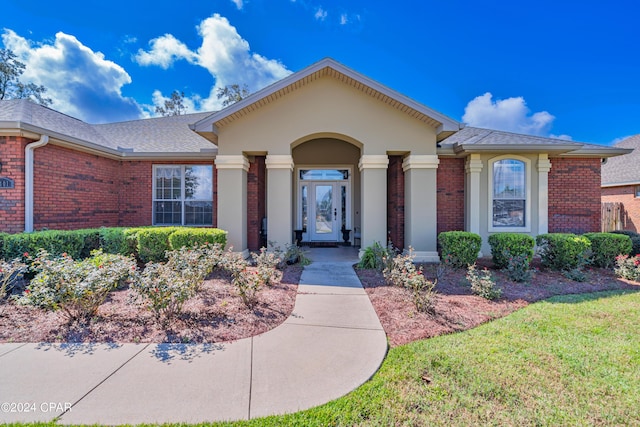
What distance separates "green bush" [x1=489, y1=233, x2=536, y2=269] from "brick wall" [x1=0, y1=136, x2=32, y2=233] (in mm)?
11272

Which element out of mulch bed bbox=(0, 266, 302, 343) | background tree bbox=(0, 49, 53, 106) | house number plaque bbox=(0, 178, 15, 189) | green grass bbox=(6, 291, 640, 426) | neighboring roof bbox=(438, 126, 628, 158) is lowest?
green grass bbox=(6, 291, 640, 426)

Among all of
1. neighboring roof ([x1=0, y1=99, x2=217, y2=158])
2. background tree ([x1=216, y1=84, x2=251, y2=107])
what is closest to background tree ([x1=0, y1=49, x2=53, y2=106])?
background tree ([x1=216, y1=84, x2=251, y2=107])

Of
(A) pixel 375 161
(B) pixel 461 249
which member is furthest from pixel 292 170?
(B) pixel 461 249

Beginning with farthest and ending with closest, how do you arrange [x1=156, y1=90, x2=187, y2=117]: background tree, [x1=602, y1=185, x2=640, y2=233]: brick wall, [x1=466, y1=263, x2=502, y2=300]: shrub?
[x1=156, y1=90, x2=187, y2=117]: background tree, [x1=602, y1=185, x2=640, y2=233]: brick wall, [x1=466, y1=263, x2=502, y2=300]: shrub

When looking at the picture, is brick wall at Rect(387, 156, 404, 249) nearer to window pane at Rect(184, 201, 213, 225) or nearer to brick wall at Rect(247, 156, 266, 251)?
brick wall at Rect(247, 156, 266, 251)

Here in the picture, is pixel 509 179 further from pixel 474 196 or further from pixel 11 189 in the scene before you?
pixel 11 189

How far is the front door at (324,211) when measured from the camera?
11.0 metres

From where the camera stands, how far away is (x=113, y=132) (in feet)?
35.4

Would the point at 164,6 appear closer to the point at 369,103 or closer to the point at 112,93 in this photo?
the point at 369,103

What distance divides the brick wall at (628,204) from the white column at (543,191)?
10.9 metres

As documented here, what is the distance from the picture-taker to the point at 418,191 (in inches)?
298

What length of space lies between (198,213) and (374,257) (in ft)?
20.0

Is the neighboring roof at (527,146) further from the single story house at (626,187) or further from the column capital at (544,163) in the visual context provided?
the single story house at (626,187)

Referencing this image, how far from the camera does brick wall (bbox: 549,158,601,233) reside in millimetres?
8391
